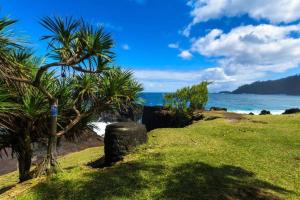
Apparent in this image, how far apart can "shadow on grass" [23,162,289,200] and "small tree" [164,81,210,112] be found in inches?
731

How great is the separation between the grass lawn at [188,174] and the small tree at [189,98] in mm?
13057

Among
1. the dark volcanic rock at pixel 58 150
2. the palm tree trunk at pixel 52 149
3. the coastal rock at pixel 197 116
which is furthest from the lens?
the coastal rock at pixel 197 116

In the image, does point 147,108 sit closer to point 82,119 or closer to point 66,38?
point 82,119

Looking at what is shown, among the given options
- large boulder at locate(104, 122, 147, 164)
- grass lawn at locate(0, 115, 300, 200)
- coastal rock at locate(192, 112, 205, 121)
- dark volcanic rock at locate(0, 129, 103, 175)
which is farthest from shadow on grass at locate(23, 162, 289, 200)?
coastal rock at locate(192, 112, 205, 121)

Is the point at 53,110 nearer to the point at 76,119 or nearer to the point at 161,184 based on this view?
the point at 76,119

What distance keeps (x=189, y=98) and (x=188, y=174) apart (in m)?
19.7

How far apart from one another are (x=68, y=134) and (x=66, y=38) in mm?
4842

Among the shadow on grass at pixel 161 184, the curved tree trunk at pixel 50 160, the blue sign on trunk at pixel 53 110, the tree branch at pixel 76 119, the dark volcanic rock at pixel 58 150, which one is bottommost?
the dark volcanic rock at pixel 58 150

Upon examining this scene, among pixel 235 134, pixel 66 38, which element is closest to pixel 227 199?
pixel 66 38

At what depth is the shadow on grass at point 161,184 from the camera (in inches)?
371

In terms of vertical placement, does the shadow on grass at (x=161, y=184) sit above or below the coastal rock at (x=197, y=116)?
below

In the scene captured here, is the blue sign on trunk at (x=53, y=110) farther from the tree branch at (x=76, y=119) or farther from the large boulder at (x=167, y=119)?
the large boulder at (x=167, y=119)

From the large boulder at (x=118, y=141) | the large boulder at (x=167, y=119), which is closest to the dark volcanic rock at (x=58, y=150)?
the large boulder at (x=118, y=141)

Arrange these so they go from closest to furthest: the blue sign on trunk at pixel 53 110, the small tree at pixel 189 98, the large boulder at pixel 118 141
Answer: the blue sign on trunk at pixel 53 110 < the large boulder at pixel 118 141 < the small tree at pixel 189 98
